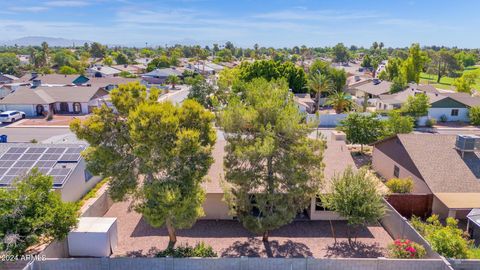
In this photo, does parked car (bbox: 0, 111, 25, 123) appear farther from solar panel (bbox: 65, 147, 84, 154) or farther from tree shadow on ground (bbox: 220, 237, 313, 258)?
tree shadow on ground (bbox: 220, 237, 313, 258)

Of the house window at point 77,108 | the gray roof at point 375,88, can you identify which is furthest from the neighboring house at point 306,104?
the house window at point 77,108

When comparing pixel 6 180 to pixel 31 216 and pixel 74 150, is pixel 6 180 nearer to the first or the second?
pixel 74 150

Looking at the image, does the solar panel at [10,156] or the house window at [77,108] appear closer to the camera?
the solar panel at [10,156]

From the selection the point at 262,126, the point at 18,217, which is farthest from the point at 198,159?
the point at 18,217

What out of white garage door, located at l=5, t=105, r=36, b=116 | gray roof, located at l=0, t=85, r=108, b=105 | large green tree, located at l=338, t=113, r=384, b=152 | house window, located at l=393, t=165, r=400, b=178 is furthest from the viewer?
gray roof, located at l=0, t=85, r=108, b=105

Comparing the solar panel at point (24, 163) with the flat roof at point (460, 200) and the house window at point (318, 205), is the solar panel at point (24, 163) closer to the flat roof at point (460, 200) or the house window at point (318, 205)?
the house window at point (318, 205)

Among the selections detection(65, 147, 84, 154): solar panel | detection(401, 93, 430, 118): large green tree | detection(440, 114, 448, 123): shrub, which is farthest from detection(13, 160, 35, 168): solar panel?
detection(440, 114, 448, 123): shrub

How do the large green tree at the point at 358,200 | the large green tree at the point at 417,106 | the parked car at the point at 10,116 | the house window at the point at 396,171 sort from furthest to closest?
the parked car at the point at 10,116
the large green tree at the point at 417,106
the house window at the point at 396,171
the large green tree at the point at 358,200
